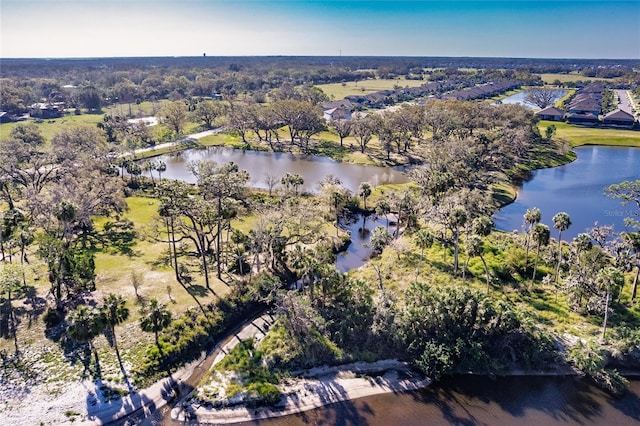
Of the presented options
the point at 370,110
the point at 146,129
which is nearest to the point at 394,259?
the point at 146,129

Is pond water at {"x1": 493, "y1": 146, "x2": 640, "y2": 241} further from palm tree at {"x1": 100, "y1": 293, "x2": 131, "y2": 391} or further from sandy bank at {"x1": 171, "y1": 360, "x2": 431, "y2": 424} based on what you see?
palm tree at {"x1": 100, "y1": 293, "x2": 131, "y2": 391}

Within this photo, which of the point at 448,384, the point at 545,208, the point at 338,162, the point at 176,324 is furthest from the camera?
the point at 338,162

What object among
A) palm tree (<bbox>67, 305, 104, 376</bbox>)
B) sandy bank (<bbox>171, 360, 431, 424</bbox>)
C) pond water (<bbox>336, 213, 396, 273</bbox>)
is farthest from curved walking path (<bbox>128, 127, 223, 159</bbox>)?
sandy bank (<bbox>171, 360, 431, 424</bbox>)

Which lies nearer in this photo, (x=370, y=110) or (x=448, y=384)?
(x=448, y=384)

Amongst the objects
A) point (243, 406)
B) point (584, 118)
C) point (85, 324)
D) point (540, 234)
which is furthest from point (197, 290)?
point (584, 118)

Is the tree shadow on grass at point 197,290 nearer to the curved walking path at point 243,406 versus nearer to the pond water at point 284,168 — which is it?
the curved walking path at point 243,406

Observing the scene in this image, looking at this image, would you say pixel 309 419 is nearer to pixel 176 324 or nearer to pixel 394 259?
pixel 176 324
